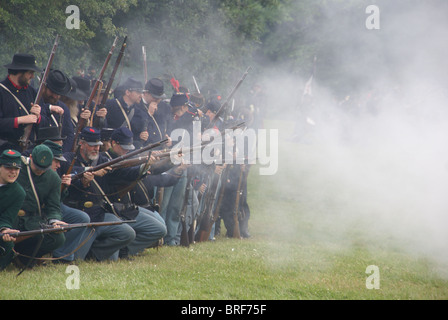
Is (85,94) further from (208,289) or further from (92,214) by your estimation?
(208,289)

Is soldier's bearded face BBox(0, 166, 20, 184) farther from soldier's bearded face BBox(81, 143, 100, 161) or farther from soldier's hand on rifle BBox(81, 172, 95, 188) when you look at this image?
soldier's bearded face BBox(81, 143, 100, 161)

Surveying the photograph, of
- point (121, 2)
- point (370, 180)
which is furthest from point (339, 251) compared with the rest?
point (370, 180)

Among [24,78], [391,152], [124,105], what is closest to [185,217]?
[124,105]

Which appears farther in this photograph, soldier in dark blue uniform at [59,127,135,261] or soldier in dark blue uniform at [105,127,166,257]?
soldier in dark blue uniform at [105,127,166,257]

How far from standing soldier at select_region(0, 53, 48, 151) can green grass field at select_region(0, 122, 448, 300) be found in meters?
1.47

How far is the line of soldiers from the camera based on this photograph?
6.43 metres

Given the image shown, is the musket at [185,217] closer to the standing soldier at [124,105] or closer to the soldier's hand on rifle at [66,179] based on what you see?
the standing soldier at [124,105]

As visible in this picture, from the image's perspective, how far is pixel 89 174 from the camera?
273 inches

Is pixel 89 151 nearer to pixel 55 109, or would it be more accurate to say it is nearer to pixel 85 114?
pixel 55 109

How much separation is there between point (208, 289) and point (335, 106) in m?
20.2

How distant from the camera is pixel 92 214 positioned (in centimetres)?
731

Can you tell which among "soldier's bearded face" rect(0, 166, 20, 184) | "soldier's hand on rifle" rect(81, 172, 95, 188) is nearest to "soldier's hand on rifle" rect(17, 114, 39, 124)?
"soldier's hand on rifle" rect(81, 172, 95, 188)

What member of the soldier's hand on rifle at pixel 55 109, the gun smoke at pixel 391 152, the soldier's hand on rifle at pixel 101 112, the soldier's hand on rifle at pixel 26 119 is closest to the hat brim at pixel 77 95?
the soldier's hand on rifle at pixel 101 112

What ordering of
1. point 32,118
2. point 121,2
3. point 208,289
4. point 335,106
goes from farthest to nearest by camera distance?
point 335,106, point 121,2, point 32,118, point 208,289
